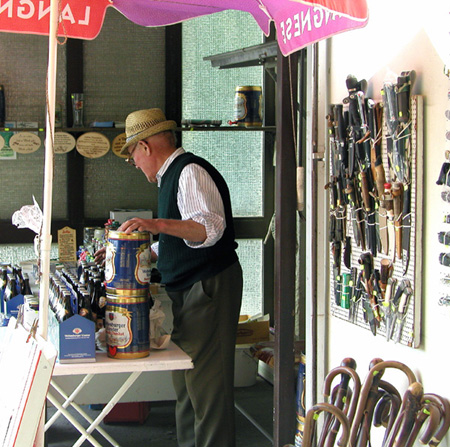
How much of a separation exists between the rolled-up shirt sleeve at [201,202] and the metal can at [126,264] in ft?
1.63

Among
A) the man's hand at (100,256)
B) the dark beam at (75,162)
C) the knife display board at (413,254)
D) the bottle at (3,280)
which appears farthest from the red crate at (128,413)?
the knife display board at (413,254)

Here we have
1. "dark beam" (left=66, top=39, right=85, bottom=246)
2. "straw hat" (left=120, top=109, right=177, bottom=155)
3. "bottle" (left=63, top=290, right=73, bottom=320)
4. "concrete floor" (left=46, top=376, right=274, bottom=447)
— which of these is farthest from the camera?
"dark beam" (left=66, top=39, right=85, bottom=246)

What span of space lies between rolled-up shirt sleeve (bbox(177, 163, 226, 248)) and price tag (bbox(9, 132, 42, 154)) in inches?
82.0

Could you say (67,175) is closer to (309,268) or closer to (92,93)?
(92,93)

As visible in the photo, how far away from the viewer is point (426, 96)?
2.34 m

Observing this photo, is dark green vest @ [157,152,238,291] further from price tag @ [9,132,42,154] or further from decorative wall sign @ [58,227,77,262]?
price tag @ [9,132,42,154]

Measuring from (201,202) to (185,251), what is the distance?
281 mm

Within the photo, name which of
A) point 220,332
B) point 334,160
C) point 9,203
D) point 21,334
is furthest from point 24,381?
point 9,203

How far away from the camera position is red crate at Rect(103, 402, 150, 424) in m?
4.43

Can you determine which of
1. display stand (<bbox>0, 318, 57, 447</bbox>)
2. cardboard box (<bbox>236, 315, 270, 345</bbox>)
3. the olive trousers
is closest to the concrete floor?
cardboard box (<bbox>236, 315, 270, 345</bbox>)

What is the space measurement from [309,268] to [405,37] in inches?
42.3

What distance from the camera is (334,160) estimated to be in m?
2.86

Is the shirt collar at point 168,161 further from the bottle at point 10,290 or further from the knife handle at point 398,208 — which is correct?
the knife handle at point 398,208

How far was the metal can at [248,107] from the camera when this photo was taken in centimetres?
519
